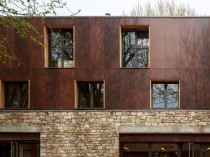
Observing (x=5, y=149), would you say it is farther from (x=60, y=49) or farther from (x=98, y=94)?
(x=60, y=49)

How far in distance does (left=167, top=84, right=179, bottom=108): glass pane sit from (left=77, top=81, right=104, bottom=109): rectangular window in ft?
9.10

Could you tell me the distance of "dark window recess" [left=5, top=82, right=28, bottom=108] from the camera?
16.0m

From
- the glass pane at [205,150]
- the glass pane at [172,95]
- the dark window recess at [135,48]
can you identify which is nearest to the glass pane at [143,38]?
the dark window recess at [135,48]

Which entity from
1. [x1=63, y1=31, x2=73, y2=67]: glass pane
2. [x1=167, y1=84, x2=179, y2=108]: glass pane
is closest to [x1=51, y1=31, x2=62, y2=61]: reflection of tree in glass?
[x1=63, y1=31, x2=73, y2=67]: glass pane

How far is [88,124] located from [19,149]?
3.02m

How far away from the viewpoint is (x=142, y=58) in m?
16.1

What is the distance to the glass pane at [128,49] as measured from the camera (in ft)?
52.6

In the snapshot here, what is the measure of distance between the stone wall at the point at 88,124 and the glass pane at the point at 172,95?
567mm

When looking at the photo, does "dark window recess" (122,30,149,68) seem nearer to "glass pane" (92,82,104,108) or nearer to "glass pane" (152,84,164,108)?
"glass pane" (152,84,164,108)

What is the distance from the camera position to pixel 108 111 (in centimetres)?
→ 1541

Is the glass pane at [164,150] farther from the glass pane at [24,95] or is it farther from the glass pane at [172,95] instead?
the glass pane at [24,95]

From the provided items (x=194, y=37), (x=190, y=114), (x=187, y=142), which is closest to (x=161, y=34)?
(x=194, y=37)

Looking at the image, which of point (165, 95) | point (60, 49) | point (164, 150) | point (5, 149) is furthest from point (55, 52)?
point (164, 150)

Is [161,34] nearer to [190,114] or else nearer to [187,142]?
[190,114]
